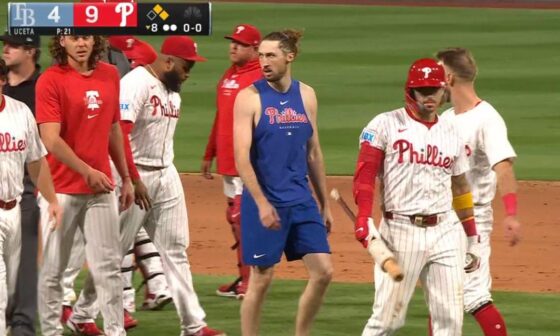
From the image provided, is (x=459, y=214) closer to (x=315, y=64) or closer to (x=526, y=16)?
(x=315, y=64)

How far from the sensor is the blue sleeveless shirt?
8.99 metres

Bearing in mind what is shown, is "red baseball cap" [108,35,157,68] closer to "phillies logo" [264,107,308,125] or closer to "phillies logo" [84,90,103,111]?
"phillies logo" [84,90,103,111]

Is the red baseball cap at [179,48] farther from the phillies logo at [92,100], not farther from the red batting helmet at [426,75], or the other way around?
the red batting helmet at [426,75]

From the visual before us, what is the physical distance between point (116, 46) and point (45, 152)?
316 centimetres

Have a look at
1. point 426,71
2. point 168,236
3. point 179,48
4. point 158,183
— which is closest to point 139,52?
point 179,48

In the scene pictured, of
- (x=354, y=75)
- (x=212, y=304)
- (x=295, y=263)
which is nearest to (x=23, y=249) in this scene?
(x=212, y=304)

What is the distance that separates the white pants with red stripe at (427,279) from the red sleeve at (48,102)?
87.7 inches

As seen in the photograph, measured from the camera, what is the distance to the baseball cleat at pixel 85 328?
33.6 feet

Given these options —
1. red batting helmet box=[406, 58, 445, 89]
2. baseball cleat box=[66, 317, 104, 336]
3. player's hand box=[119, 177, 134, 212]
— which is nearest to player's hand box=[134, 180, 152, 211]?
player's hand box=[119, 177, 134, 212]

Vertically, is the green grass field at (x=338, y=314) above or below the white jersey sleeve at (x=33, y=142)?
below

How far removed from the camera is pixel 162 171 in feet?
33.6

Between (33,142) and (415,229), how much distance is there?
7.39 ft

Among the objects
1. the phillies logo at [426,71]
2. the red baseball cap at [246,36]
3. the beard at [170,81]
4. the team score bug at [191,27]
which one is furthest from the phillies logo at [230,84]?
the phillies logo at [426,71]

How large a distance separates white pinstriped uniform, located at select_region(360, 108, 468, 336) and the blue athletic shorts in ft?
2.78
